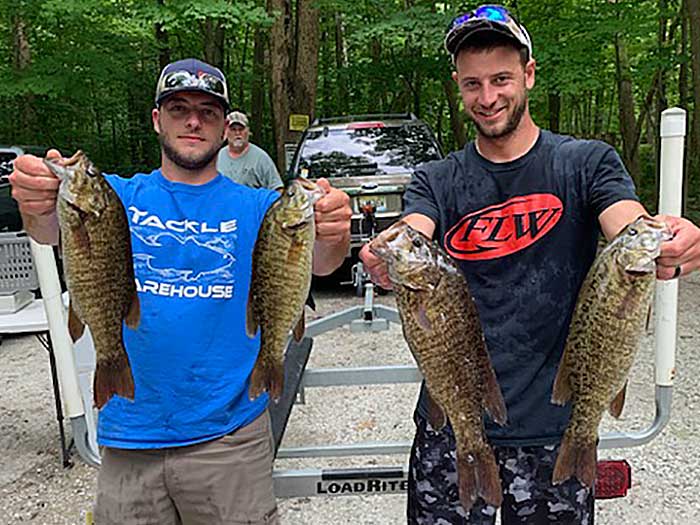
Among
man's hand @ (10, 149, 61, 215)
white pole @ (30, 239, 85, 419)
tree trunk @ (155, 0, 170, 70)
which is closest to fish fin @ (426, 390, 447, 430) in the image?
man's hand @ (10, 149, 61, 215)

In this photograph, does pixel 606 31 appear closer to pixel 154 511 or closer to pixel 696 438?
pixel 696 438

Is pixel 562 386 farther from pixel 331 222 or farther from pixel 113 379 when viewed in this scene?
pixel 113 379

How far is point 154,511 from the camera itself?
2.42 meters

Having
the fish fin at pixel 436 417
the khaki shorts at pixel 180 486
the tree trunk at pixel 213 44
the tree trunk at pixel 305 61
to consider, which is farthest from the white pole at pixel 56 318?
the tree trunk at pixel 213 44

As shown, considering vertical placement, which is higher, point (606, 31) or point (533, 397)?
point (606, 31)

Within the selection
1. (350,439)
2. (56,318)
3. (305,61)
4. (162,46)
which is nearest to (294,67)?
(305,61)

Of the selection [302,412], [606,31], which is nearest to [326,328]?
[302,412]

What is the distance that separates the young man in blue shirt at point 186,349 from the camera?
2400 millimetres

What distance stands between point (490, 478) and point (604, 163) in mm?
1142

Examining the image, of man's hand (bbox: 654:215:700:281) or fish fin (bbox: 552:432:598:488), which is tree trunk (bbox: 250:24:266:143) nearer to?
fish fin (bbox: 552:432:598:488)

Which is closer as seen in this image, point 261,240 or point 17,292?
point 261,240

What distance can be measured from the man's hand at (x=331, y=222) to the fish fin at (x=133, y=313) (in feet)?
2.11

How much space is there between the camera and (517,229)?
2.25 m

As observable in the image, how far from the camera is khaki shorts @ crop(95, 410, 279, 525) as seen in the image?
2.41 meters
